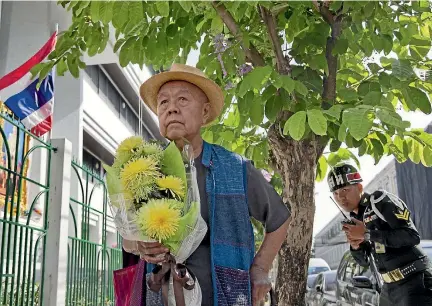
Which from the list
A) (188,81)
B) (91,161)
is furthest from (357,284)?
(91,161)

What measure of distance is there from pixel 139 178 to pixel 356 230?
2.90 metres

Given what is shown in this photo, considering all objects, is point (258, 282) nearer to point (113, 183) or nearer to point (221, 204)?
point (221, 204)

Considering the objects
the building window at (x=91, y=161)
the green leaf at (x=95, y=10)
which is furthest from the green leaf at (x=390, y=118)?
the building window at (x=91, y=161)

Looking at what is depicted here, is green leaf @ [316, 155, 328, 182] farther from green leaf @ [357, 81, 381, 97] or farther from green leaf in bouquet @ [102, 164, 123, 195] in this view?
green leaf in bouquet @ [102, 164, 123, 195]

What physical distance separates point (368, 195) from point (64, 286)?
270cm

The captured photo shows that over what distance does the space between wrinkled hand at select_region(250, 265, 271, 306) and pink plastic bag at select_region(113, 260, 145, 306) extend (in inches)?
19.0

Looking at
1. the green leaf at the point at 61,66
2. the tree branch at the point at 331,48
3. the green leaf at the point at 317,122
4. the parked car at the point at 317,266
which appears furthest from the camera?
the parked car at the point at 317,266

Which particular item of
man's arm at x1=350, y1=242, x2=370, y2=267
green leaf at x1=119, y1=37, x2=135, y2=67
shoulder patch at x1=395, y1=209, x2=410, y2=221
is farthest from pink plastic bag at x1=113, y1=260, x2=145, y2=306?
man's arm at x1=350, y1=242, x2=370, y2=267

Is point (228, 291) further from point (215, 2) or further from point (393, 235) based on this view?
point (393, 235)

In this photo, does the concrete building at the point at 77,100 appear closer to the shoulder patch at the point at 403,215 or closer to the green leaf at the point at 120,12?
the green leaf at the point at 120,12

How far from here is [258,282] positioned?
6.91ft

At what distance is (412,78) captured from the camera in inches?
118

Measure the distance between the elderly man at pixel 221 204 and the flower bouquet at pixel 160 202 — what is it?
0.15m

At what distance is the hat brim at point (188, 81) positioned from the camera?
227 centimetres
